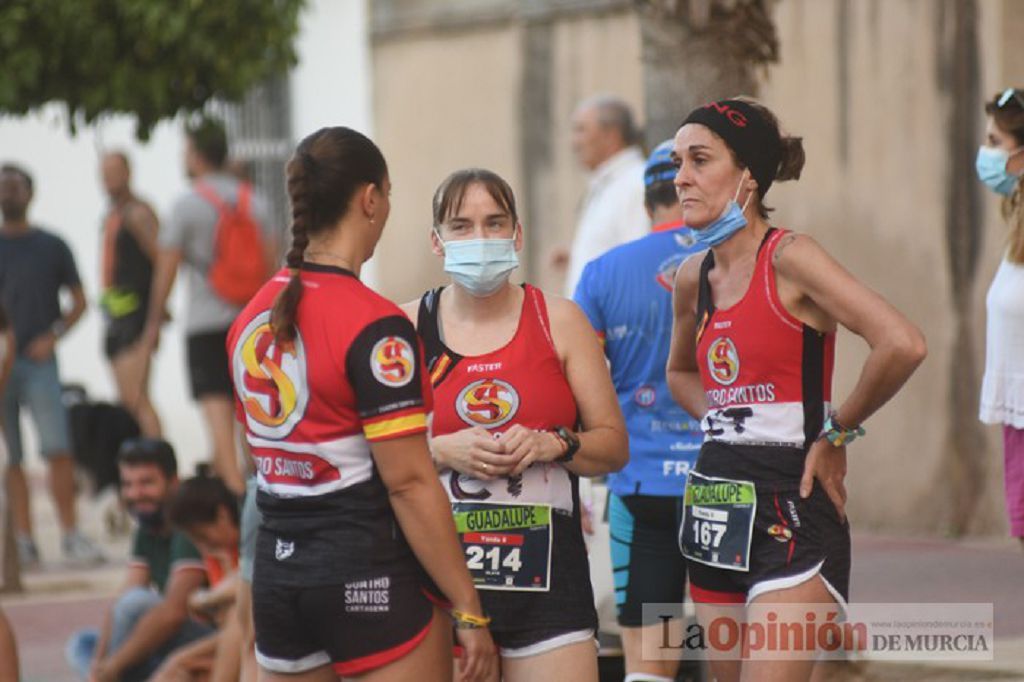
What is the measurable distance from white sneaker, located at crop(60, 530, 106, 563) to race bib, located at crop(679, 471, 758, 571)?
7.56 metres

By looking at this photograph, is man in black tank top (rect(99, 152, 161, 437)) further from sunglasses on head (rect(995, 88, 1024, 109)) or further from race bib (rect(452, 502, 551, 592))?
race bib (rect(452, 502, 551, 592))

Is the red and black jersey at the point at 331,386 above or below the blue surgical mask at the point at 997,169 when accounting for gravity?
below

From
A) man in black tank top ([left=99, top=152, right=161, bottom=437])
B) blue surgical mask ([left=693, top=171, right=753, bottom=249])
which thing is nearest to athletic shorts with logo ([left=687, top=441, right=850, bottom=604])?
blue surgical mask ([left=693, top=171, right=753, bottom=249])

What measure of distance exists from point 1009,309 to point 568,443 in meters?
2.38

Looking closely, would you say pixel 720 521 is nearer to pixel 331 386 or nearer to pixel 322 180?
pixel 331 386

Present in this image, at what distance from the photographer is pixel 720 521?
16.4ft

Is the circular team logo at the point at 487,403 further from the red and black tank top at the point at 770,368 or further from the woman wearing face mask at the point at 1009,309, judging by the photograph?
the woman wearing face mask at the point at 1009,309

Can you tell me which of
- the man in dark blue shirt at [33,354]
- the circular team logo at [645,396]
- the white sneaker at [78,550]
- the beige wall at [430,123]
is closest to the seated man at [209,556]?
the circular team logo at [645,396]

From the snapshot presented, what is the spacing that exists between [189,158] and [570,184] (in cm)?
306

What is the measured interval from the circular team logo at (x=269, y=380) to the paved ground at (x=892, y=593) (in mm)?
3020

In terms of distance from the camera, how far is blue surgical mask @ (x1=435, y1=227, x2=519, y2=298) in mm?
5148

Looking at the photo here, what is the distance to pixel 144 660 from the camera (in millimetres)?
7883

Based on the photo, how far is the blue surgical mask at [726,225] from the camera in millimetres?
5035

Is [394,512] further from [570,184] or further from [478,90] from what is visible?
[478,90]
